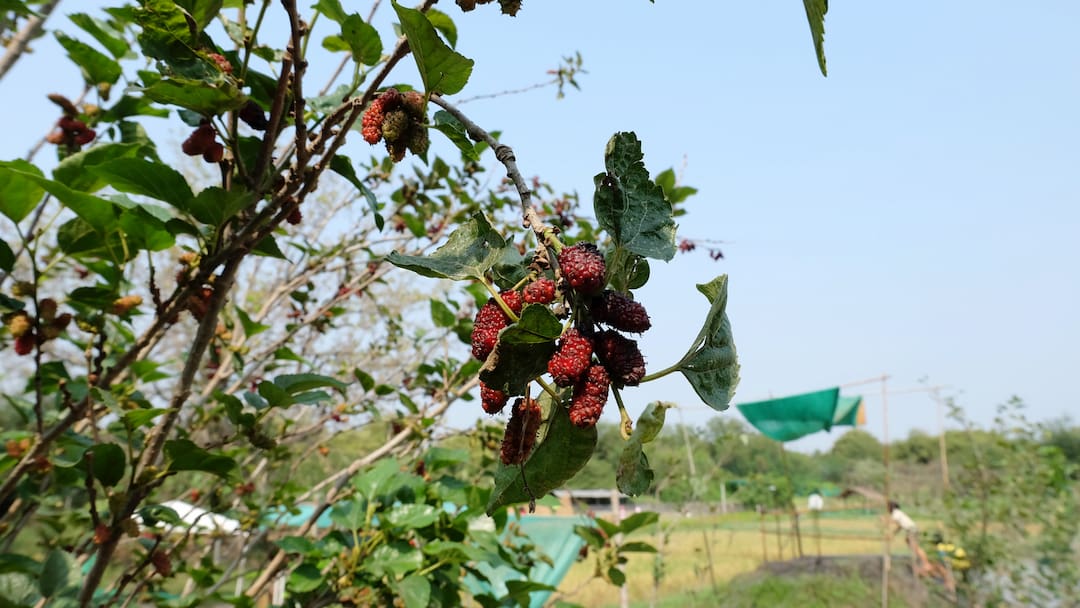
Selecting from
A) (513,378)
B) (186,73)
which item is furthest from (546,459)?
(186,73)

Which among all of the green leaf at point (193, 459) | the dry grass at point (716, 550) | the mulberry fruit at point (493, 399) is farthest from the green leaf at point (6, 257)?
the dry grass at point (716, 550)

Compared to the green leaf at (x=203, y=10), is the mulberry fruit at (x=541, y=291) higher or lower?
lower

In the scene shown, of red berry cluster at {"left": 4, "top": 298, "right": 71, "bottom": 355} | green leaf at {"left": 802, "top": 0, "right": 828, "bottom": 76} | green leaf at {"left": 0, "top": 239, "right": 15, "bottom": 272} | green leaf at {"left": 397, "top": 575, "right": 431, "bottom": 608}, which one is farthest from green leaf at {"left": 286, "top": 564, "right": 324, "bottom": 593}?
green leaf at {"left": 802, "top": 0, "right": 828, "bottom": 76}

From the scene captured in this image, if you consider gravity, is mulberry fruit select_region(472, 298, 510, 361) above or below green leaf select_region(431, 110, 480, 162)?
below

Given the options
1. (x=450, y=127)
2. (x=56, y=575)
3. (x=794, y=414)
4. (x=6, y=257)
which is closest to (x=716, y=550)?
(x=794, y=414)

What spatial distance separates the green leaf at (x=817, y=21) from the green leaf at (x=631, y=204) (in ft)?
0.47

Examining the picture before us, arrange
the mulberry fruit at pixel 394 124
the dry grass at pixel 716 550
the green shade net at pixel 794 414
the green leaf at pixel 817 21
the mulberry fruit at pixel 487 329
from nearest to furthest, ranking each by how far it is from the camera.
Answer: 1. the green leaf at pixel 817 21
2. the mulberry fruit at pixel 487 329
3. the mulberry fruit at pixel 394 124
4. the green shade net at pixel 794 414
5. the dry grass at pixel 716 550

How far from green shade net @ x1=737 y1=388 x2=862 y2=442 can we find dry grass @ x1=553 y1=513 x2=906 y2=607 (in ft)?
3.54

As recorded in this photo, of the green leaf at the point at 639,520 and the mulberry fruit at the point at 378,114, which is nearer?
the mulberry fruit at the point at 378,114

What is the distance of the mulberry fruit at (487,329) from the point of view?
1.52ft

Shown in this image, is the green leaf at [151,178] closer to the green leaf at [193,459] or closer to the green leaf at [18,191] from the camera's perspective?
the green leaf at [18,191]

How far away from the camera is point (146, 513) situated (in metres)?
1.10

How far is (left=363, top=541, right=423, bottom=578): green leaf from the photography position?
129 centimetres

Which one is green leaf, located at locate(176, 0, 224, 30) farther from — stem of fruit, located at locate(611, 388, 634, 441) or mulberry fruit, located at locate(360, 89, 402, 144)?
stem of fruit, located at locate(611, 388, 634, 441)
